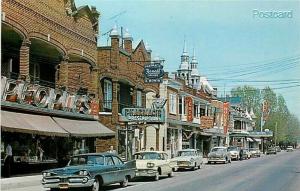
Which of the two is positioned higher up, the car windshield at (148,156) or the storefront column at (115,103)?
the storefront column at (115,103)

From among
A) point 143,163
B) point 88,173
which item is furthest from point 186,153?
point 88,173

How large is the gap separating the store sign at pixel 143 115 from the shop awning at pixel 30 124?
10546 millimetres

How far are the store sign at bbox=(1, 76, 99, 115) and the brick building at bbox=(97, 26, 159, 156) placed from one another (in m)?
4.61

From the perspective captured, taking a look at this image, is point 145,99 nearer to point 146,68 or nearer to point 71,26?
point 146,68

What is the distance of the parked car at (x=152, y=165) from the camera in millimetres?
24688

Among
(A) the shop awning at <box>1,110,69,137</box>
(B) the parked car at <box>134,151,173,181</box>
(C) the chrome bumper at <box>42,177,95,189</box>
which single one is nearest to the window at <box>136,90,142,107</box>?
(B) the parked car at <box>134,151,173,181</box>

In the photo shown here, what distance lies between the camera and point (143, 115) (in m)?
36.1

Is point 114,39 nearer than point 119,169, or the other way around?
point 119,169

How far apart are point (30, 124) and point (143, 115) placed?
46.7 ft

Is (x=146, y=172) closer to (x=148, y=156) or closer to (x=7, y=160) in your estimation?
(x=148, y=156)

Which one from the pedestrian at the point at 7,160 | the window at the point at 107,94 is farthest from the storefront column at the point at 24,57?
the window at the point at 107,94

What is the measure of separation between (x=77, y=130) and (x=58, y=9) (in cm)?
662

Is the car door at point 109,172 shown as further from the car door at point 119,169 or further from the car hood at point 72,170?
the car hood at point 72,170

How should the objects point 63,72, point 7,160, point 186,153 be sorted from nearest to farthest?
point 7,160 → point 63,72 → point 186,153
